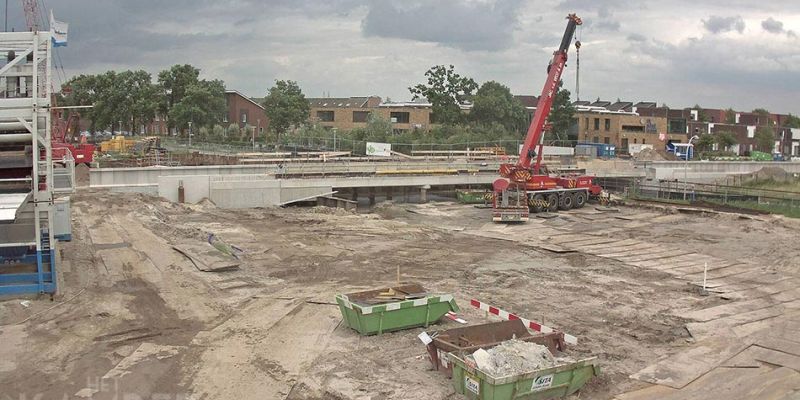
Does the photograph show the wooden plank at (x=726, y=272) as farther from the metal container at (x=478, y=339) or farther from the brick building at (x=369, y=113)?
the brick building at (x=369, y=113)

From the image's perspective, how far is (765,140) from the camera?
4318 inches

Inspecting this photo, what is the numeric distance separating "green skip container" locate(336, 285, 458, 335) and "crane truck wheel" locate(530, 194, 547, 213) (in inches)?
993

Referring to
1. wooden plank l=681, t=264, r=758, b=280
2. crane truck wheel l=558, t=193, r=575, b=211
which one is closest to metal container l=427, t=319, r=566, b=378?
wooden plank l=681, t=264, r=758, b=280

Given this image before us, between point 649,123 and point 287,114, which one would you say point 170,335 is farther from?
point 649,123

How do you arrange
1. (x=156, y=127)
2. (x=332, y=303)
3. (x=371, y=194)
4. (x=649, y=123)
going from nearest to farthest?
1. (x=332, y=303)
2. (x=371, y=194)
3. (x=649, y=123)
4. (x=156, y=127)

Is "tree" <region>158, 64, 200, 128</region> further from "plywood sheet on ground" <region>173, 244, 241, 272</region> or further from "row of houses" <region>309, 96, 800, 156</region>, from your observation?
"plywood sheet on ground" <region>173, 244, 241, 272</region>

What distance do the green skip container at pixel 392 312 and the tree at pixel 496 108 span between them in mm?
78967

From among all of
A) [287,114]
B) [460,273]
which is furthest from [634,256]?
[287,114]

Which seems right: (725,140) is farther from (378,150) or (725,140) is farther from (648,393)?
(648,393)

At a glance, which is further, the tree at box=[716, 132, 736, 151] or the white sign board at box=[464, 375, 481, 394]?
the tree at box=[716, 132, 736, 151]

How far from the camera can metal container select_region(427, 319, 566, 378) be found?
13539 millimetres

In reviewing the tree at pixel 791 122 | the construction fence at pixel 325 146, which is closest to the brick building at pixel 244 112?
the construction fence at pixel 325 146

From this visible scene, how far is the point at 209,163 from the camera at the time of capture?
5031 centimetres

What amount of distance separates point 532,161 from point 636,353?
2795cm
